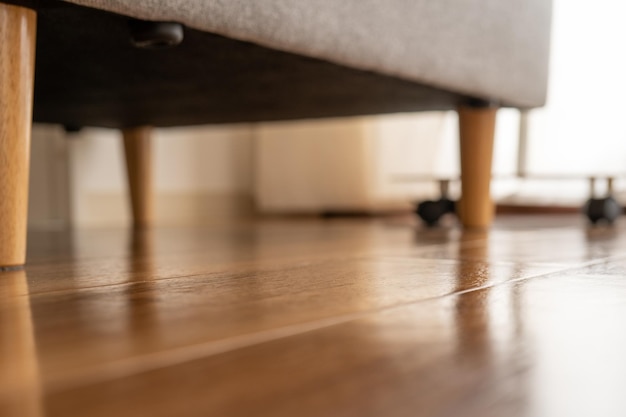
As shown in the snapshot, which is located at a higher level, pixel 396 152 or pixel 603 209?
pixel 396 152

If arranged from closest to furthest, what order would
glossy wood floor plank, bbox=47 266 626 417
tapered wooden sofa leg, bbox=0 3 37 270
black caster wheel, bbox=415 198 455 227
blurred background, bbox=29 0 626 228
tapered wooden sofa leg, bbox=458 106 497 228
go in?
glossy wood floor plank, bbox=47 266 626 417, tapered wooden sofa leg, bbox=0 3 37 270, tapered wooden sofa leg, bbox=458 106 497 228, black caster wheel, bbox=415 198 455 227, blurred background, bbox=29 0 626 228

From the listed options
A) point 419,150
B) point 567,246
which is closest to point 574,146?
point 419,150

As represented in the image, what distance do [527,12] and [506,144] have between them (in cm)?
164

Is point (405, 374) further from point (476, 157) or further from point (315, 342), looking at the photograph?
point (476, 157)

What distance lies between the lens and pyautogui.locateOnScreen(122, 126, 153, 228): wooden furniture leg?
1787 millimetres

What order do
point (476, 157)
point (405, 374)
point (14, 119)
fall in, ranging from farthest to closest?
point (476, 157), point (14, 119), point (405, 374)

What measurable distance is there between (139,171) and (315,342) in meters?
1.53

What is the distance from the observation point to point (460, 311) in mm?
412

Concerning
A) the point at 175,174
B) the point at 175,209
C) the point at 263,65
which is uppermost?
the point at 263,65

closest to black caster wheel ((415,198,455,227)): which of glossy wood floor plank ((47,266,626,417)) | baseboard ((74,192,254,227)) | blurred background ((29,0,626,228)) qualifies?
baseboard ((74,192,254,227))

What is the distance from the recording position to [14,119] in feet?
2.14

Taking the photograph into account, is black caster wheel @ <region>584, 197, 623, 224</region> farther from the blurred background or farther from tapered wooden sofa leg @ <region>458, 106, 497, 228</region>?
the blurred background

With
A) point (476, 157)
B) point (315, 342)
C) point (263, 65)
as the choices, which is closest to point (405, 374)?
point (315, 342)

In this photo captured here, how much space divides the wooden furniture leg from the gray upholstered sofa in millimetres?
119
